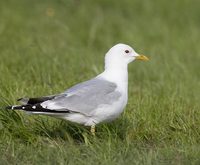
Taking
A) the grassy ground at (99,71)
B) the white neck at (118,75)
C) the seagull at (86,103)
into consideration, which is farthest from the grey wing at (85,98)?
the grassy ground at (99,71)

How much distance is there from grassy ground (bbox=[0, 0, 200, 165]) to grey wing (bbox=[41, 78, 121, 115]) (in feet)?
0.87

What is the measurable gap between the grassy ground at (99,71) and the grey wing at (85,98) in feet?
0.87

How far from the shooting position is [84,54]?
351 inches

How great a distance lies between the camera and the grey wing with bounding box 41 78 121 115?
5.46 meters

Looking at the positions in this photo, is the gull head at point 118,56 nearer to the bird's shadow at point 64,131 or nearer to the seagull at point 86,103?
the seagull at point 86,103

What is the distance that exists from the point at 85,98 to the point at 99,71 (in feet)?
7.69

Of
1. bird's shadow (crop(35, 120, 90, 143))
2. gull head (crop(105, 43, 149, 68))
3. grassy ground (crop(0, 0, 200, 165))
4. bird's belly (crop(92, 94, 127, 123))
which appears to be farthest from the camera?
gull head (crop(105, 43, 149, 68))

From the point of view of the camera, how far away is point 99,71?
7.88 m

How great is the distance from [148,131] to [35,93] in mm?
1417

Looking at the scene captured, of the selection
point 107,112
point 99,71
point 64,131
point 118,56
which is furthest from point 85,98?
point 99,71

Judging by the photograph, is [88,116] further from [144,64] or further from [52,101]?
[144,64]

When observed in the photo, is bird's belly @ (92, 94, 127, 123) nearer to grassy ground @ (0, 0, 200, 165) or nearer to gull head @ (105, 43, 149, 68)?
grassy ground @ (0, 0, 200, 165)

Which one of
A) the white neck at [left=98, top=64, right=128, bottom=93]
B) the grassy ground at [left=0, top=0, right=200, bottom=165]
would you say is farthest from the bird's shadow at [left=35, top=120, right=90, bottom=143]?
the white neck at [left=98, top=64, right=128, bottom=93]

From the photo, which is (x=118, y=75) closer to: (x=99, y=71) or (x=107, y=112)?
(x=107, y=112)
